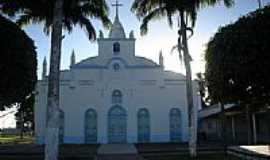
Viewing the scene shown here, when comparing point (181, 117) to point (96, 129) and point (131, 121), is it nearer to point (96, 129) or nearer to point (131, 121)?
point (131, 121)

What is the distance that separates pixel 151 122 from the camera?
33.3m

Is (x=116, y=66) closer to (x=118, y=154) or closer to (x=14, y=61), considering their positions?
(x=118, y=154)

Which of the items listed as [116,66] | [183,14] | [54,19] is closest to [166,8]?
[183,14]

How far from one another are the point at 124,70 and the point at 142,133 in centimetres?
648

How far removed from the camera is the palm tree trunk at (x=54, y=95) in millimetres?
13773

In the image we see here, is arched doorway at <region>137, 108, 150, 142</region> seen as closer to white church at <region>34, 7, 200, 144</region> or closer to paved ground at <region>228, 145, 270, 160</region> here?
white church at <region>34, 7, 200, 144</region>

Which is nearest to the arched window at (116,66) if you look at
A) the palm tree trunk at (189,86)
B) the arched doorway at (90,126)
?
the arched doorway at (90,126)

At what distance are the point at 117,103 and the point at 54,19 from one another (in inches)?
754

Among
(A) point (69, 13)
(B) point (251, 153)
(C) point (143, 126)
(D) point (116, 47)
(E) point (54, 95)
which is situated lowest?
(B) point (251, 153)

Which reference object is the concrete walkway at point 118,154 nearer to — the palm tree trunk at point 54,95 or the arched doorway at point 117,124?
the palm tree trunk at point 54,95

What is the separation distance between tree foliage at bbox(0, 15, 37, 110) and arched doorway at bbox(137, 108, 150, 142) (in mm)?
19626

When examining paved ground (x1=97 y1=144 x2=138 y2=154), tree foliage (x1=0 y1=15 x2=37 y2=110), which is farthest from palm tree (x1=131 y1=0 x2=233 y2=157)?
tree foliage (x1=0 y1=15 x2=37 y2=110)

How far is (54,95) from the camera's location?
14.3m

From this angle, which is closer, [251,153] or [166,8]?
[251,153]
